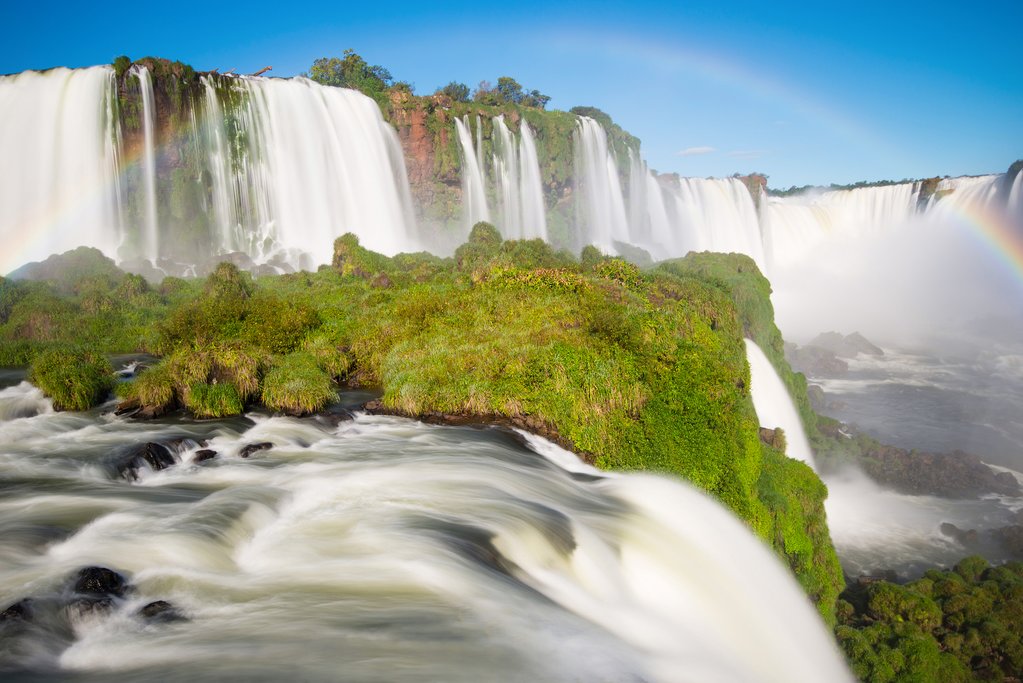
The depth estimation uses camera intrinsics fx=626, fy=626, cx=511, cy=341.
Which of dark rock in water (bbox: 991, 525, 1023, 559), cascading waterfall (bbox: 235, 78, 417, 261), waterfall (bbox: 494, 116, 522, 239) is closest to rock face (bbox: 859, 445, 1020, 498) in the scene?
dark rock in water (bbox: 991, 525, 1023, 559)

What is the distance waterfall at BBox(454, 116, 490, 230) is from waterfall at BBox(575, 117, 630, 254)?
43.4ft

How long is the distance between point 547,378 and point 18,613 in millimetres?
7743

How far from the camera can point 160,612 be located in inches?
187

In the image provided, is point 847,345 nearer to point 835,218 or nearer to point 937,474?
point 937,474

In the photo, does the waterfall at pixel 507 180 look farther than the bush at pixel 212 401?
Yes

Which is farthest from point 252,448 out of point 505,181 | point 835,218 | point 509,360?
point 835,218

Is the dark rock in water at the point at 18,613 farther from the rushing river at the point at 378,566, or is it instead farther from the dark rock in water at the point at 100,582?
the dark rock in water at the point at 100,582

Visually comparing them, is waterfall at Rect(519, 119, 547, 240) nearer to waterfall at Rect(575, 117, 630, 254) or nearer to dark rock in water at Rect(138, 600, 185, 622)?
waterfall at Rect(575, 117, 630, 254)

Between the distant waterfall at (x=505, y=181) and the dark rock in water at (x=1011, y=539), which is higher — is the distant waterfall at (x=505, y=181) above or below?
above

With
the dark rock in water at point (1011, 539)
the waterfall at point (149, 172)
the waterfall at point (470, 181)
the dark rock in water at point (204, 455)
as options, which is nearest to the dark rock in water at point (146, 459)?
the dark rock in water at point (204, 455)

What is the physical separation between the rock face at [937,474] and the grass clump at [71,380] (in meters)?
24.3

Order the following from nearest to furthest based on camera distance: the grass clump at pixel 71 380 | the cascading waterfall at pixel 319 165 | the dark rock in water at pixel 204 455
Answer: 1. the dark rock in water at pixel 204 455
2. the grass clump at pixel 71 380
3. the cascading waterfall at pixel 319 165

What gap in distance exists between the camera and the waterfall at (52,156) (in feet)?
95.7

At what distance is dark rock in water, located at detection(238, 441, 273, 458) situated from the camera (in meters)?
8.62
